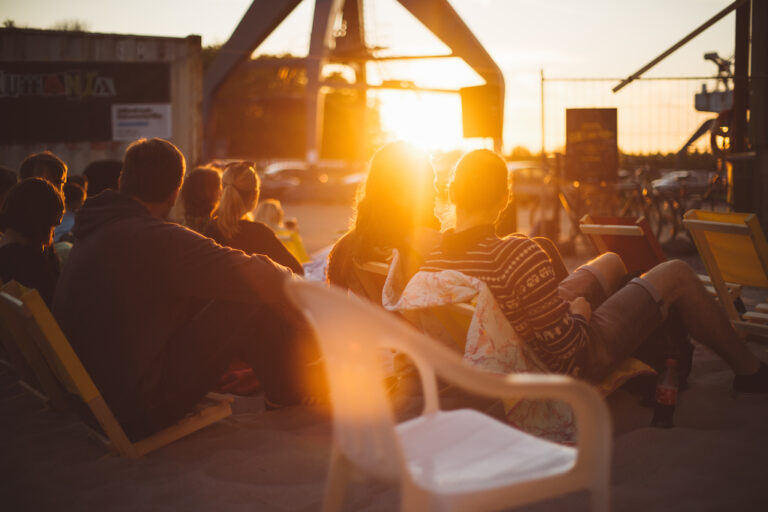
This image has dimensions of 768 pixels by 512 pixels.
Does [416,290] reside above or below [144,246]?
below

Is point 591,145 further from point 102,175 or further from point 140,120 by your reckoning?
point 102,175

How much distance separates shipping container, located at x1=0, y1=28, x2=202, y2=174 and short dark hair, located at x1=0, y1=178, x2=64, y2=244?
195 inches

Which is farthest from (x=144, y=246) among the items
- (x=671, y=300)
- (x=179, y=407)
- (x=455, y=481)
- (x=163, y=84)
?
(x=163, y=84)

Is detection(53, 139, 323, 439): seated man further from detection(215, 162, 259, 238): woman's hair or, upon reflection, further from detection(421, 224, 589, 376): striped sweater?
detection(215, 162, 259, 238): woman's hair

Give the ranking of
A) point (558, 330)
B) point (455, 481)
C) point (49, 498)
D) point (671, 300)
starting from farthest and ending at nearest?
point (671, 300)
point (558, 330)
point (49, 498)
point (455, 481)

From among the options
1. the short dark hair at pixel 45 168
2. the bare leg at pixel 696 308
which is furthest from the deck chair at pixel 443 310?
the short dark hair at pixel 45 168

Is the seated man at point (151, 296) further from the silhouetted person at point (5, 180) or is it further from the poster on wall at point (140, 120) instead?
the poster on wall at point (140, 120)

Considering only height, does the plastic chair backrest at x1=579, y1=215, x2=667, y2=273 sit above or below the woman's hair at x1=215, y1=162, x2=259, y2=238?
below

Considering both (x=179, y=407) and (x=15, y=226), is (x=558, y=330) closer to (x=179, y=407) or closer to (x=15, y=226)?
(x=179, y=407)

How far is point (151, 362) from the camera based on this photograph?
2.91m

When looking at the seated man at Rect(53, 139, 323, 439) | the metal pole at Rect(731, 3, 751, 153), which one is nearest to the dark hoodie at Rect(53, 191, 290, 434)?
the seated man at Rect(53, 139, 323, 439)

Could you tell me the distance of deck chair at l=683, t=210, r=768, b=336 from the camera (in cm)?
400

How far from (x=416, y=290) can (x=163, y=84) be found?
6749 mm

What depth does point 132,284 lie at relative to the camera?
2785 mm
